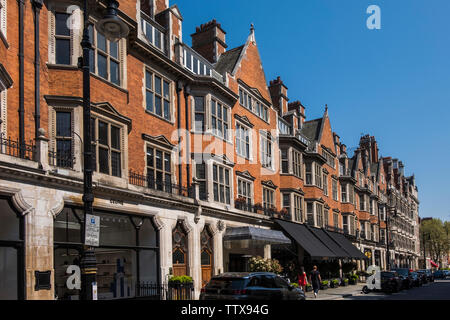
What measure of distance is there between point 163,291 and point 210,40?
1889 cm

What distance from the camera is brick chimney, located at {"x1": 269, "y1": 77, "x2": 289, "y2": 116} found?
44469 mm

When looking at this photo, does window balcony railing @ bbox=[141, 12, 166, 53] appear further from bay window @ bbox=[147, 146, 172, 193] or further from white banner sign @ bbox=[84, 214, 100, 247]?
white banner sign @ bbox=[84, 214, 100, 247]

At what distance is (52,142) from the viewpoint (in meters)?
17.3

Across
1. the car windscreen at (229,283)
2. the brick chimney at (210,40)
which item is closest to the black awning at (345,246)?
the brick chimney at (210,40)

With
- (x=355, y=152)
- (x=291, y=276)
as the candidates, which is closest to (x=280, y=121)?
(x=291, y=276)

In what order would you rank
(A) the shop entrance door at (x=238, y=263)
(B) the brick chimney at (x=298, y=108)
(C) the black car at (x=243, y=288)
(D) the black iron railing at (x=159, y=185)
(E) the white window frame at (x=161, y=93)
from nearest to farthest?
(C) the black car at (x=243, y=288), (D) the black iron railing at (x=159, y=185), (E) the white window frame at (x=161, y=93), (A) the shop entrance door at (x=238, y=263), (B) the brick chimney at (x=298, y=108)

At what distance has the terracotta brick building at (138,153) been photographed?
Answer: 1573cm

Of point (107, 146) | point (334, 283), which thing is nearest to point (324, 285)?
point (334, 283)

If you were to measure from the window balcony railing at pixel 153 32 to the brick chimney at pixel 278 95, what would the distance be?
20.5 metres

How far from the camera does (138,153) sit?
851 inches

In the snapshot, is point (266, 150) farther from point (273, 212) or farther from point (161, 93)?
point (161, 93)

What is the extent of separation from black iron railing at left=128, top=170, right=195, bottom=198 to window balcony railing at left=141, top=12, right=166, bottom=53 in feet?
21.5

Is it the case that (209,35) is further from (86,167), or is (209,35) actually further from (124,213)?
(86,167)

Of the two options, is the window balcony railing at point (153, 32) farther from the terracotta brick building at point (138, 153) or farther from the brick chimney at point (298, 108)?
the brick chimney at point (298, 108)
